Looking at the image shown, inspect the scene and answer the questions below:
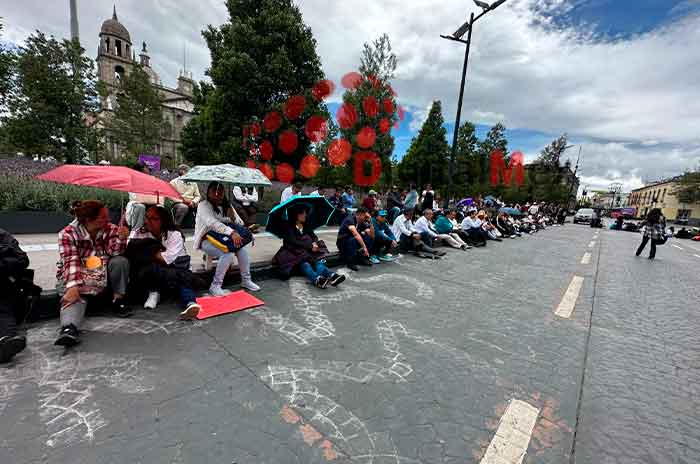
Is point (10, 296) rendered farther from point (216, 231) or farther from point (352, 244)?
point (352, 244)

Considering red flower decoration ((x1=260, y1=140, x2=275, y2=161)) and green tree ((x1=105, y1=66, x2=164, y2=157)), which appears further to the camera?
green tree ((x1=105, y1=66, x2=164, y2=157))

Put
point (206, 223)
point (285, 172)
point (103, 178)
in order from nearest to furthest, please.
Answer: point (103, 178) → point (206, 223) → point (285, 172)

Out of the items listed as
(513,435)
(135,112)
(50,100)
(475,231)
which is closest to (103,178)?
(513,435)

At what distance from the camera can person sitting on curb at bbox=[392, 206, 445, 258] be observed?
7548 mm

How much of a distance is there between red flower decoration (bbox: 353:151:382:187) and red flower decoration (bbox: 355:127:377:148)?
0.60 meters

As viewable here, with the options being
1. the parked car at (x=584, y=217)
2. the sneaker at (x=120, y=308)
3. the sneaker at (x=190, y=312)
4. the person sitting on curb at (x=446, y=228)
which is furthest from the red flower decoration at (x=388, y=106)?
the parked car at (x=584, y=217)

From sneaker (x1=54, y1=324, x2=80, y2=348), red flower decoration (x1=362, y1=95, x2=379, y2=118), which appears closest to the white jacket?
sneaker (x1=54, y1=324, x2=80, y2=348)

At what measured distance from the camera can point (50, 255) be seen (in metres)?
4.77

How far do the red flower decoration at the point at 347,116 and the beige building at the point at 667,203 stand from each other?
189 feet

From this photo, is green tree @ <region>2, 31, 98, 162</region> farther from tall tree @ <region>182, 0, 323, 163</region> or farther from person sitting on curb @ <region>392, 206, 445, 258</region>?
person sitting on curb @ <region>392, 206, 445, 258</region>

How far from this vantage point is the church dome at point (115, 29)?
4697 centimetres

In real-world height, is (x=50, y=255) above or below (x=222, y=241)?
below

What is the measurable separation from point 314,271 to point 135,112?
70.6 ft

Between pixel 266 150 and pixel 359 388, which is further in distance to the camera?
pixel 266 150
